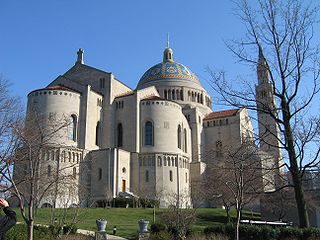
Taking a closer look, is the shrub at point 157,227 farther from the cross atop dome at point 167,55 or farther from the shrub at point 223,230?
the cross atop dome at point 167,55

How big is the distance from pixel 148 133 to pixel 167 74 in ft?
74.9

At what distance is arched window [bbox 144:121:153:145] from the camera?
5056 cm

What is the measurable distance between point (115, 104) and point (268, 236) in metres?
35.9

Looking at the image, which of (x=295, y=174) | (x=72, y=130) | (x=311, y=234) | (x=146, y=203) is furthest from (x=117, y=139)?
(x=295, y=174)

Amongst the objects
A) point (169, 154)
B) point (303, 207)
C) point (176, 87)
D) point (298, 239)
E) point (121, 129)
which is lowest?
point (298, 239)

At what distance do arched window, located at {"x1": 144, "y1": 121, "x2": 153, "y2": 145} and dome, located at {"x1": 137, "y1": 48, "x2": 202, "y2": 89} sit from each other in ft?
66.2

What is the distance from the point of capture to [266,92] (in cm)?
1548

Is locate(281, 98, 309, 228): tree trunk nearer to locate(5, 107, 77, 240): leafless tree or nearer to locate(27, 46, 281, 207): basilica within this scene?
locate(5, 107, 77, 240): leafless tree

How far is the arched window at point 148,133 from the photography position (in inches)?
1991

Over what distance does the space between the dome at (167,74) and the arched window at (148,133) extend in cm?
2019

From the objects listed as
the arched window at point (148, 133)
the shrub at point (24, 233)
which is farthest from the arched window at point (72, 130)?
the shrub at point (24, 233)

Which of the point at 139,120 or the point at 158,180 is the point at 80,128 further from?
the point at 158,180

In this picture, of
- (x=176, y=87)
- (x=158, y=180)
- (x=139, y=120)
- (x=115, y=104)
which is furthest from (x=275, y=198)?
(x=176, y=87)

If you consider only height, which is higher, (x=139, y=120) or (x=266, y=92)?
(x=139, y=120)
